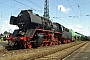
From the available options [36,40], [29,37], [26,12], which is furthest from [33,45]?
[26,12]

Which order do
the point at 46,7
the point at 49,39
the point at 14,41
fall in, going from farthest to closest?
1. the point at 46,7
2. the point at 49,39
3. the point at 14,41

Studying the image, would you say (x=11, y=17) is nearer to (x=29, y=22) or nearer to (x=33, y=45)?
(x=29, y=22)

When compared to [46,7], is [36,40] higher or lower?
lower

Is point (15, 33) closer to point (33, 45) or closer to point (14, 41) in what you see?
point (14, 41)

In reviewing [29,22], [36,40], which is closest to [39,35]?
[36,40]

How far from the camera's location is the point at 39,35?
2455 cm

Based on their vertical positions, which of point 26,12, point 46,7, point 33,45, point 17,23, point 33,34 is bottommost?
point 33,45

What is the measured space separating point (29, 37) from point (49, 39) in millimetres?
7517

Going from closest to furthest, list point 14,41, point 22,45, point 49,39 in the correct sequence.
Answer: point 14,41 → point 22,45 → point 49,39

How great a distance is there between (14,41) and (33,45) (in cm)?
371

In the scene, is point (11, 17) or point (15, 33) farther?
point (11, 17)

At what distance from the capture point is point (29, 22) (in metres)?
24.3

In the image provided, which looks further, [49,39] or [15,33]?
[49,39]

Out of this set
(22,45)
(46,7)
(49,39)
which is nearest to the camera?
(22,45)
